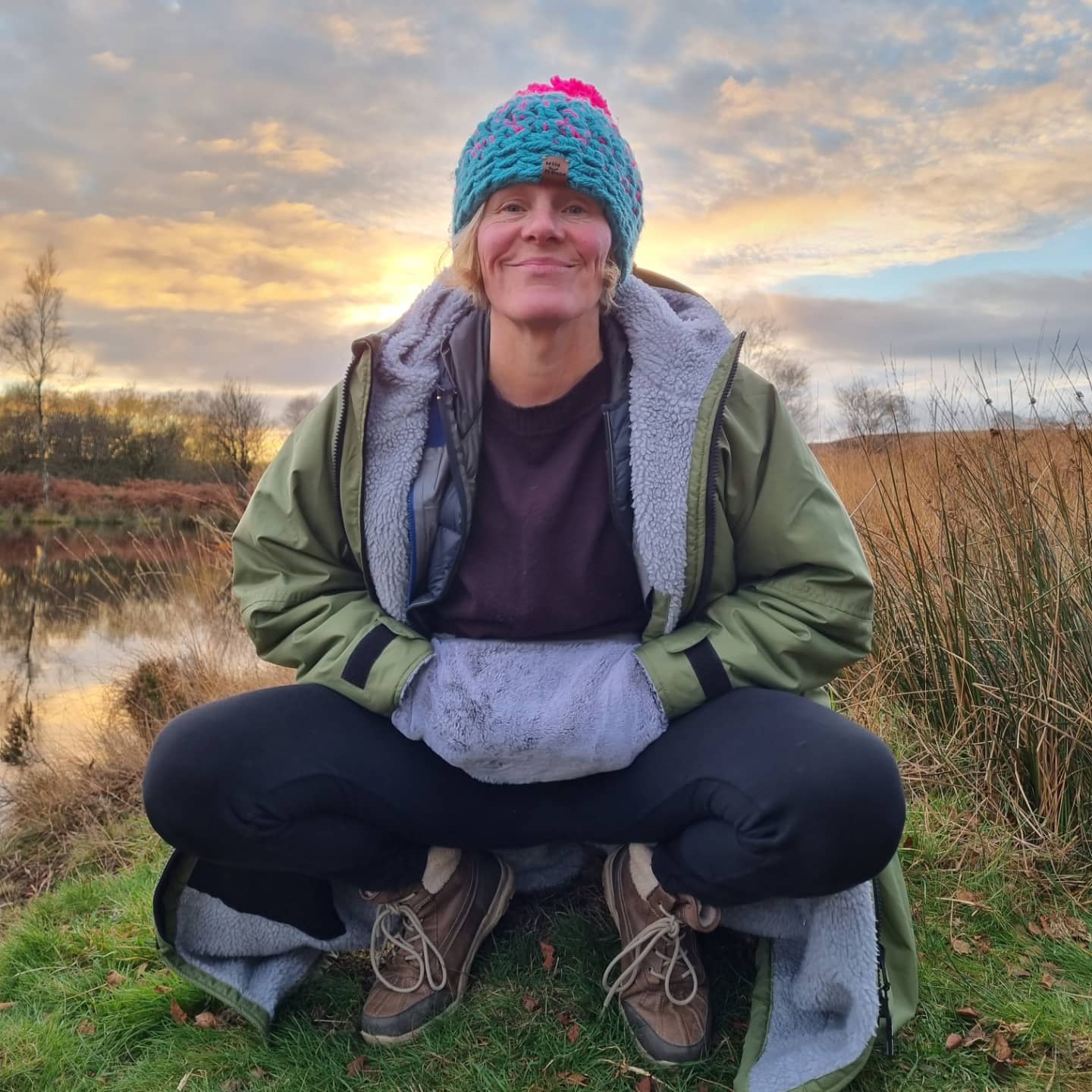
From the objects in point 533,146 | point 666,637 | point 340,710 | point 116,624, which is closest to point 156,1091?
point 340,710

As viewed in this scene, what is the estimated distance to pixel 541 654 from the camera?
1.74m

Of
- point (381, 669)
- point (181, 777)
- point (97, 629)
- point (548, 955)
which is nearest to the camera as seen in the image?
point (181, 777)

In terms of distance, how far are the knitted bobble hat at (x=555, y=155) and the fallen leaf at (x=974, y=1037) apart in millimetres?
1719

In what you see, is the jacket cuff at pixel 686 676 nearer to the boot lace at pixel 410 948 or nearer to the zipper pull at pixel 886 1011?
the zipper pull at pixel 886 1011

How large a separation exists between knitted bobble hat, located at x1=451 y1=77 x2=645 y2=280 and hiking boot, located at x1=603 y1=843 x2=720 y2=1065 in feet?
4.36

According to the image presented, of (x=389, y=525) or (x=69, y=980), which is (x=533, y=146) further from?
(x=69, y=980)

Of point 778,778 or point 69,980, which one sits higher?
point 778,778

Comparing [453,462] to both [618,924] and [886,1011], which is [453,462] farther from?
[886,1011]

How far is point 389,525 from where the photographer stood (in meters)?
1.78

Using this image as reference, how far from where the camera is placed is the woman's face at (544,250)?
175cm

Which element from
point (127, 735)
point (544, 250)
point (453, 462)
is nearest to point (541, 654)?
point (453, 462)

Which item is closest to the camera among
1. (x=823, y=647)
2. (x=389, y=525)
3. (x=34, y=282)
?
(x=823, y=647)

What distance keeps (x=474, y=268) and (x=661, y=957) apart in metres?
1.49

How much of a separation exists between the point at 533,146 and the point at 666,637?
102 cm
